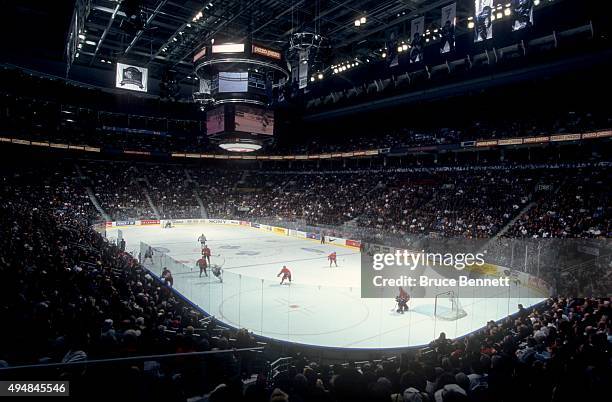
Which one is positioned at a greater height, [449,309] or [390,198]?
[390,198]

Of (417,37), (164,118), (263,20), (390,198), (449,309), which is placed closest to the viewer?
(449,309)

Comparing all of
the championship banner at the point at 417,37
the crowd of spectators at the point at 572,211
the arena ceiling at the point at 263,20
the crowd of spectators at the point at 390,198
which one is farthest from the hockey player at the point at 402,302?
the championship banner at the point at 417,37

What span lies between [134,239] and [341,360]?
73.3ft

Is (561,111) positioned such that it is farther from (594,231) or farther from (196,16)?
(196,16)

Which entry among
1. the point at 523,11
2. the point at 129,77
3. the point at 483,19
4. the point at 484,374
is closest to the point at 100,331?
the point at 484,374

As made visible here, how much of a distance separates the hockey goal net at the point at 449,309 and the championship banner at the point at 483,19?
10.5 metres

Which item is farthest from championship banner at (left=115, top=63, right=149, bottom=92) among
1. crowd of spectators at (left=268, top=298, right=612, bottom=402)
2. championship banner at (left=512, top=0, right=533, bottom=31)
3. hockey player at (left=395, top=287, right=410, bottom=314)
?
crowd of spectators at (left=268, top=298, right=612, bottom=402)

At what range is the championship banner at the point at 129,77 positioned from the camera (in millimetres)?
27422

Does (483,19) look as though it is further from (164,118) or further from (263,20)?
(164,118)

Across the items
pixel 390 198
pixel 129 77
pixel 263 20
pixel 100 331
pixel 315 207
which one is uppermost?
pixel 263 20

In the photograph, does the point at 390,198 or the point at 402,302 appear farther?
the point at 390,198

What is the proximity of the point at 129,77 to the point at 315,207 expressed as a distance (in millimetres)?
19525

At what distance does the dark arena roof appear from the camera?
4781 millimetres

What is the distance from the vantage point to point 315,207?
36.4 meters
